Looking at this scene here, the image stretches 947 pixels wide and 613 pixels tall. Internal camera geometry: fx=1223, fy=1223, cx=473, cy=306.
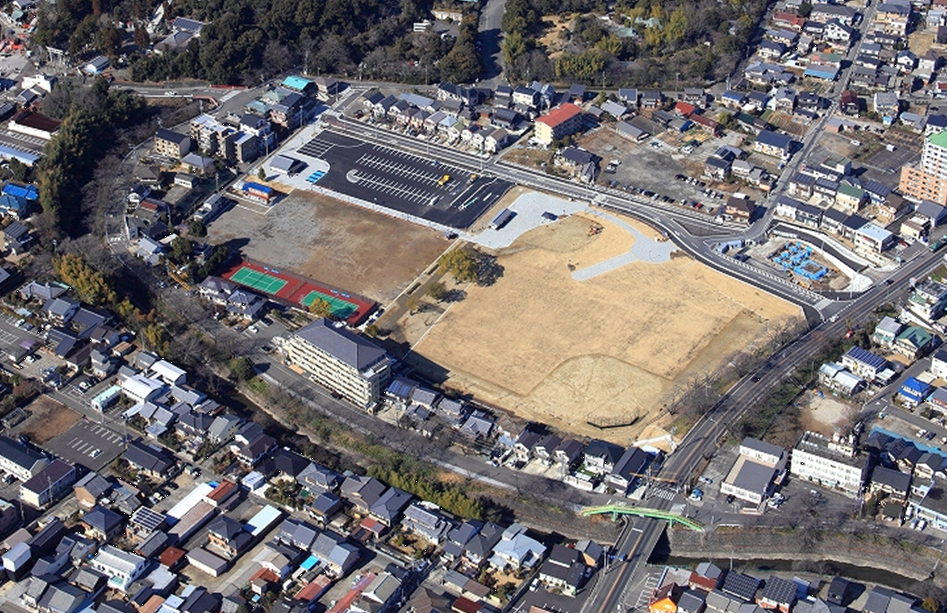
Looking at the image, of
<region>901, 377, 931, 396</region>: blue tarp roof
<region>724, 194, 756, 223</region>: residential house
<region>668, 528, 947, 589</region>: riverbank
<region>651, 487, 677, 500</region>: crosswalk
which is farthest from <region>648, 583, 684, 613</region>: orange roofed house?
<region>724, 194, 756, 223</region>: residential house

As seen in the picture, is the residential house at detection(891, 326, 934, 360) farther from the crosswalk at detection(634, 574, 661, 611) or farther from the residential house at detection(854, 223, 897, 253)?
the crosswalk at detection(634, 574, 661, 611)

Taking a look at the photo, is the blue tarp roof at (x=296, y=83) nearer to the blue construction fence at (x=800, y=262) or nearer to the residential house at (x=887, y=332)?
the blue construction fence at (x=800, y=262)

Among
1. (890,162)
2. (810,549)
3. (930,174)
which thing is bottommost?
(810,549)

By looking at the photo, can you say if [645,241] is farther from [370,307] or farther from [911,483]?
[911,483]

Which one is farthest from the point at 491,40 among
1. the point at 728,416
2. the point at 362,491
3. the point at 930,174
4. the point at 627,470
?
the point at 362,491

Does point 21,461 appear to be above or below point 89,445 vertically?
above

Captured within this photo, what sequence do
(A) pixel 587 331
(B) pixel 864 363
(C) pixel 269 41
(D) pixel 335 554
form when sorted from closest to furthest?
1. (D) pixel 335 554
2. (B) pixel 864 363
3. (A) pixel 587 331
4. (C) pixel 269 41

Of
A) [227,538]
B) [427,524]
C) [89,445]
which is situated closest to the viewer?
[227,538]

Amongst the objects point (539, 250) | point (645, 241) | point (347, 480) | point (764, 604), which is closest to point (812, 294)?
point (645, 241)

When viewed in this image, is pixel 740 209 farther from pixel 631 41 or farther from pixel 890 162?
pixel 631 41
